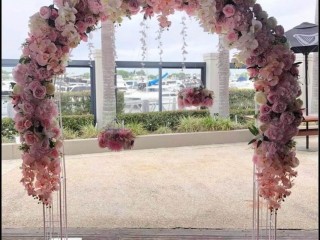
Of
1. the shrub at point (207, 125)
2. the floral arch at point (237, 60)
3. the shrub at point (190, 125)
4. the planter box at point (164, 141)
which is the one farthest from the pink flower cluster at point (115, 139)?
the shrub at point (207, 125)

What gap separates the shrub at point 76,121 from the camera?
8.50 m

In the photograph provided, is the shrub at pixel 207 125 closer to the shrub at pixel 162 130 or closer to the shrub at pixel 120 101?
the shrub at pixel 162 130

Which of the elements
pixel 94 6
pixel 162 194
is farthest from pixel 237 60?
pixel 162 194

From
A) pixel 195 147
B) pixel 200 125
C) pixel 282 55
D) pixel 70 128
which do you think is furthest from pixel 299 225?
pixel 70 128

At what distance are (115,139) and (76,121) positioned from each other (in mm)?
5893

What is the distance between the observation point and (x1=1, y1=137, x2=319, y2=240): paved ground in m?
3.82

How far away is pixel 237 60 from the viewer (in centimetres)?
255

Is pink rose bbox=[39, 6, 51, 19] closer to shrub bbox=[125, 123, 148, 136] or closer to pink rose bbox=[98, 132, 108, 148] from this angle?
pink rose bbox=[98, 132, 108, 148]

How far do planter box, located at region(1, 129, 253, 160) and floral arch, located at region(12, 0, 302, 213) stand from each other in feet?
16.6

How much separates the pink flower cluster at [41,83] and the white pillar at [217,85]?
692 cm

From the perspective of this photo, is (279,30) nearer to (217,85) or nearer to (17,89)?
(17,89)

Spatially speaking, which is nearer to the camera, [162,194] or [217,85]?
[162,194]

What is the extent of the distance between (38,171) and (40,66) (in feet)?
2.22

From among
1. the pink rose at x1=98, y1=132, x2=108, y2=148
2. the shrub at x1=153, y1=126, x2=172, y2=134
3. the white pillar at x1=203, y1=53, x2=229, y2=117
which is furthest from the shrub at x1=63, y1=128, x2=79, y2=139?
the pink rose at x1=98, y1=132, x2=108, y2=148
